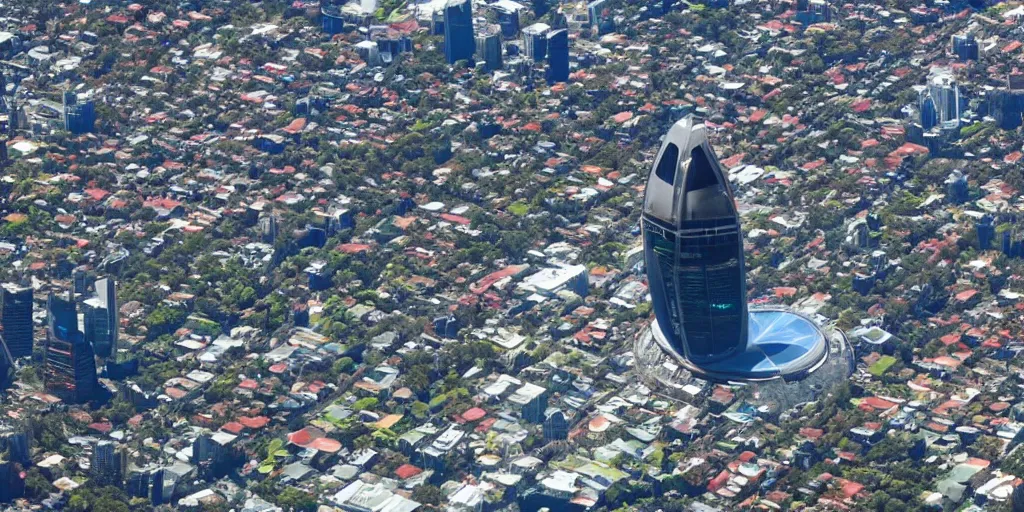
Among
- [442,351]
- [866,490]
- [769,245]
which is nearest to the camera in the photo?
[866,490]

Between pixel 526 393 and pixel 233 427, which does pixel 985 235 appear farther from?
pixel 233 427

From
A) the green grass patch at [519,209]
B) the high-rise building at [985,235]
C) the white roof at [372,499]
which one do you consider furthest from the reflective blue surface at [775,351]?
the green grass patch at [519,209]

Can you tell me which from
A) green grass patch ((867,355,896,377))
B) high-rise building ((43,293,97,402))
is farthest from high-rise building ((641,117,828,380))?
high-rise building ((43,293,97,402))

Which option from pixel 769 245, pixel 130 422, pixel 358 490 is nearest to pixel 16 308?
pixel 130 422

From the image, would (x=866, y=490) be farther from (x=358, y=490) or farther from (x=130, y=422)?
(x=130, y=422)

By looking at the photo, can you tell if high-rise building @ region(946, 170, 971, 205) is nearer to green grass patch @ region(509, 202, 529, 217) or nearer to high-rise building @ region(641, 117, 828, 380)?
high-rise building @ region(641, 117, 828, 380)

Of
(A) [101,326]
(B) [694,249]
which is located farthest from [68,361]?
(B) [694,249]

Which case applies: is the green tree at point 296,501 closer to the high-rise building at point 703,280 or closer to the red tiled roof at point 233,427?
the red tiled roof at point 233,427
